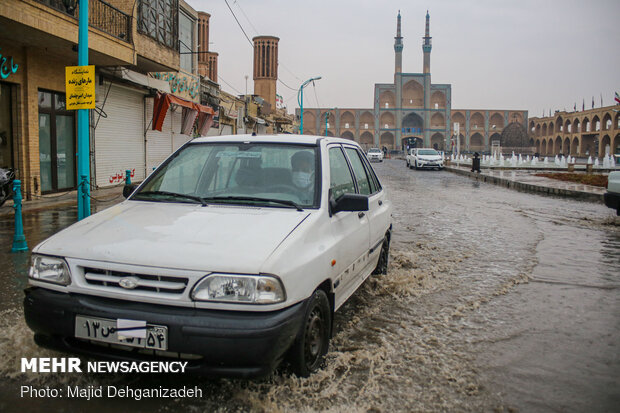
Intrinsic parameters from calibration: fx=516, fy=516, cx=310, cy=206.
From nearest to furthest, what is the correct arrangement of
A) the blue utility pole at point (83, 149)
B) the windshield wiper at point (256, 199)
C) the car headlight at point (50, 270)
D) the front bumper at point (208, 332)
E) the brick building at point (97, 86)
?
the front bumper at point (208, 332)
the car headlight at point (50, 270)
the windshield wiper at point (256, 199)
the blue utility pole at point (83, 149)
the brick building at point (97, 86)

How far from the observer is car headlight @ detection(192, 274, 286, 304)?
2.52 meters

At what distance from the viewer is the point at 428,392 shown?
3008 millimetres

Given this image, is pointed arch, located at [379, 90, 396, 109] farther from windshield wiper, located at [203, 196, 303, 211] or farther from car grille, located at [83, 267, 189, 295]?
car grille, located at [83, 267, 189, 295]

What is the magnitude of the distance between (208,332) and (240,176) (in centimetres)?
150

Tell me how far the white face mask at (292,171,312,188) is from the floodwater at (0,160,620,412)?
1171 millimetres

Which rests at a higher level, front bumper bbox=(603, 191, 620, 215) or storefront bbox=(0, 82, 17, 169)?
storefront bbox=(0, 82, 17, 169)

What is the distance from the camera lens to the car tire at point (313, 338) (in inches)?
111

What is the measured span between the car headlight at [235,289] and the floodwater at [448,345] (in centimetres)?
64

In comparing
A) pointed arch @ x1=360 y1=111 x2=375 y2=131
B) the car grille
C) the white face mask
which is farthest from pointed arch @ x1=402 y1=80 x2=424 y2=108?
the car grille

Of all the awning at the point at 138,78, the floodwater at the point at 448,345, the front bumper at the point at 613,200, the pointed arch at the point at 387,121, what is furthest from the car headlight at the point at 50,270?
the pointed arch at the point at 387,121

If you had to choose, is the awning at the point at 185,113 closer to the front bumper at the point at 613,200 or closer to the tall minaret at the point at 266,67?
the front bumper at the point at 613,200

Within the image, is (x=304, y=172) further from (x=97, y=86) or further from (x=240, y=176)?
(x=97, y=86)

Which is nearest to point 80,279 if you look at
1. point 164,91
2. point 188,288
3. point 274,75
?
point 188,288

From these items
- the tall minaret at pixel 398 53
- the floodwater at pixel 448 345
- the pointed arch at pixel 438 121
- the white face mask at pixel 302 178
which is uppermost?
the tall minaret at pixel 398 53
